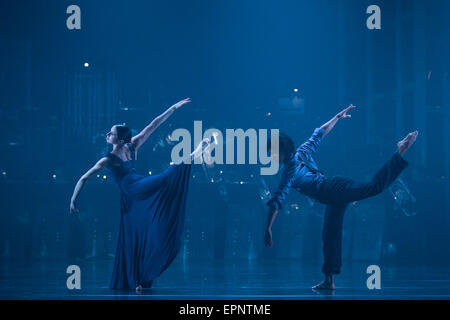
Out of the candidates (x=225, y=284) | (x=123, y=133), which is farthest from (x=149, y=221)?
(x=225, y=284)

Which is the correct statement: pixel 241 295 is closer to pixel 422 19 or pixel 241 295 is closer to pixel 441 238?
pixel 441 238

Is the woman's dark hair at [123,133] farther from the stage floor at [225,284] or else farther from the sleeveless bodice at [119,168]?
the stage floor at [225,284]

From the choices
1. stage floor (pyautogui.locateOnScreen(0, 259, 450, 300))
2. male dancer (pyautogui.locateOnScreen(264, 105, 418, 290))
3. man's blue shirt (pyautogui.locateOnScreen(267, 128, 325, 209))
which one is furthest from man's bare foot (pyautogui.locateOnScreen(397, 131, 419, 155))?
stage floor (pyautogui.locateOnScreen(0, 259, 450, 300))

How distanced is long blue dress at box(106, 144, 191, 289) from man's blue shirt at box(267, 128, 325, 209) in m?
0.84

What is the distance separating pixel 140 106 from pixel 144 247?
204 inches

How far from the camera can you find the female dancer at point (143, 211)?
186 inches

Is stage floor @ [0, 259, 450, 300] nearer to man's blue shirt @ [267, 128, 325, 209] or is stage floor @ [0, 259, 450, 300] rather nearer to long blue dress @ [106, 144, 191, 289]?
long blue dress @ [106, 144, 191, 289]

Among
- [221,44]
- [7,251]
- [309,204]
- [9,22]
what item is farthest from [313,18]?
[7,251]

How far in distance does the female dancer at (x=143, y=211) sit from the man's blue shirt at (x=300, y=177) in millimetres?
772

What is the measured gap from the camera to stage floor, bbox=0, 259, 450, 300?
4.13m

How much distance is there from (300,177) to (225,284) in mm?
1309

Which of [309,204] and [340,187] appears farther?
[309,204]

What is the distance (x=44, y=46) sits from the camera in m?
9.46

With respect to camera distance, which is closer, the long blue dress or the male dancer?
the male dancer
